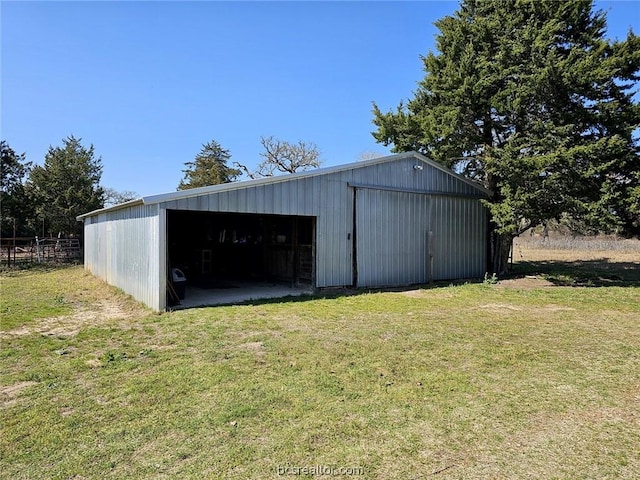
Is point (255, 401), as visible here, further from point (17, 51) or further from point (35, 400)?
point (17, 51)

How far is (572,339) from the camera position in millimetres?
5656

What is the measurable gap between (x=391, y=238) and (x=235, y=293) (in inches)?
177

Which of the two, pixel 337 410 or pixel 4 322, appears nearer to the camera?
pixel 337 410

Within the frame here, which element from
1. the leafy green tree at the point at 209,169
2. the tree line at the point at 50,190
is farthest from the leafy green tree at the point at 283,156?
the tree line at the point at 50,190

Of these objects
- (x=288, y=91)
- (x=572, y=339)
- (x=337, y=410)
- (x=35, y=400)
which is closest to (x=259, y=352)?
(x=337, y=410)

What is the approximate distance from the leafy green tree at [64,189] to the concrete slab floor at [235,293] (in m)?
15.1

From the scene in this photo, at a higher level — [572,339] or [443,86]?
[443,86]

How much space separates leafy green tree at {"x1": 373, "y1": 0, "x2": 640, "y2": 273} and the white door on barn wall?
2241 millimetres

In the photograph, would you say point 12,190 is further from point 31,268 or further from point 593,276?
point 593,276

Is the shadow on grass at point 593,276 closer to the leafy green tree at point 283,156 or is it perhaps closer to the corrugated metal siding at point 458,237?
the corrugated metal siding at point 458,237

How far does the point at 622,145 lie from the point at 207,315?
35.4ft

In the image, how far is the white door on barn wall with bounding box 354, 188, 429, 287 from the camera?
10906 millimetres

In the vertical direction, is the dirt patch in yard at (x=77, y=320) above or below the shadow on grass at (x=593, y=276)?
below

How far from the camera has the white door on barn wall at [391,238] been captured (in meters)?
10.9
